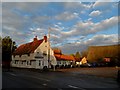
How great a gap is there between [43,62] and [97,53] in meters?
47.8

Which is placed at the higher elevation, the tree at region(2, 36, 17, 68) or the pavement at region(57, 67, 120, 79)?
the tree at region(2, 36, 17, 68)

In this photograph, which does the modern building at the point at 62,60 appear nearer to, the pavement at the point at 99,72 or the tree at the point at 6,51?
the tree at the point at 6,51

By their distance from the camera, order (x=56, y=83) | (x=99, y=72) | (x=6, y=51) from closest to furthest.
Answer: (x=56, y=83) → (x=99, y=72) → (x=6, y=51)

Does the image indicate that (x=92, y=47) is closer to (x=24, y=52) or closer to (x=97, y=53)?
(x=97, y=53)

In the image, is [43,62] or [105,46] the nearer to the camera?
[43,62]

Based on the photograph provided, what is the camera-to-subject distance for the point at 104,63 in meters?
92.2

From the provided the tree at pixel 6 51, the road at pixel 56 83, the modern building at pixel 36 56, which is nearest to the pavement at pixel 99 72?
the road at pixel 56 83

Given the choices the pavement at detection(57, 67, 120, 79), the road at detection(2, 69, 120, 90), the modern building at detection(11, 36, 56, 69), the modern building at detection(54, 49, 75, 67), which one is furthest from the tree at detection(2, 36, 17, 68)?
the road at detection(2, 69, 120, 90)

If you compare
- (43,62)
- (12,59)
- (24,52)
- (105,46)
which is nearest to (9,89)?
(43,62)

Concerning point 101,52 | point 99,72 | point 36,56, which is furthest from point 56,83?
point 101,52

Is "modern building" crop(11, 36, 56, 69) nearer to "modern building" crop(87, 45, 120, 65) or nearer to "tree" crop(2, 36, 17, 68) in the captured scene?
"tree" crop(2, 36, 17, 68)

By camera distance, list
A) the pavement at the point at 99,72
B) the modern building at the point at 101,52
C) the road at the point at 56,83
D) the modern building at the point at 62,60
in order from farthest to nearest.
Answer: the modern building at the point at 101,52 → the modern building at the point at 62,60 → the pavement at the point at 99,72 → the road at the point at 56,83

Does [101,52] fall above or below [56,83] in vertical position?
above

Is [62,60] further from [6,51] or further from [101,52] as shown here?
[101,52]
